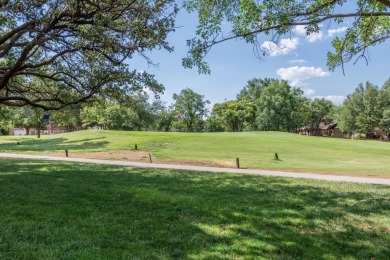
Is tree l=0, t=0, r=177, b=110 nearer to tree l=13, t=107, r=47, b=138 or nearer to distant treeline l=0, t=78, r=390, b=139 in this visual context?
tree l=13, t=107, r=47, b=138

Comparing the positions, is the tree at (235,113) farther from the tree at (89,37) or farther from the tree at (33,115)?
the tree at (89,37)

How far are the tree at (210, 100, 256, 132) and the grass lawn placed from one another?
67001mm

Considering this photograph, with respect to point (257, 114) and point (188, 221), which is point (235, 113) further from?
point (188, 221)

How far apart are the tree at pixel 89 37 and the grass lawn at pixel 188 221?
165 inches

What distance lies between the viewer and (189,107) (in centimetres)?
8262

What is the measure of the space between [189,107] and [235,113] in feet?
40.3

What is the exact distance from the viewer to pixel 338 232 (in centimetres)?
623

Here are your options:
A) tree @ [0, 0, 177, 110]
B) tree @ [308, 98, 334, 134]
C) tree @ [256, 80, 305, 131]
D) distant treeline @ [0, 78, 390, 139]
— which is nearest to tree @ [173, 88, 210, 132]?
distant treeline @ [0, 78, 390, 139]

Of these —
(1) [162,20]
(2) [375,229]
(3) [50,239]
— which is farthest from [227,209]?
(1) [162,20]

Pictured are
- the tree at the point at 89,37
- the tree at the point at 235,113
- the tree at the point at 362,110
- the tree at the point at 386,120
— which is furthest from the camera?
the tree at the point at 235,113

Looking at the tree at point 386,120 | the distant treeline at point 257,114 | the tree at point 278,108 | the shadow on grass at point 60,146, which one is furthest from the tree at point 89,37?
the tree at point 386,120

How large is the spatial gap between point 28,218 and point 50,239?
60.9 inches

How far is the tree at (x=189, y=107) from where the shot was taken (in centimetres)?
8188

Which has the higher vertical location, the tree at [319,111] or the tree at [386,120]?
the tree at [319,111]
